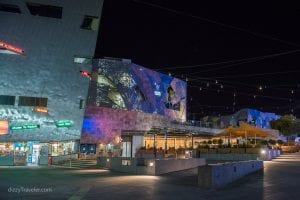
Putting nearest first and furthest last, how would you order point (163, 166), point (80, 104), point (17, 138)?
point (163, 166) → point (17, 138) → point (80, 104)

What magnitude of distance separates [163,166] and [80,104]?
70.8 ft

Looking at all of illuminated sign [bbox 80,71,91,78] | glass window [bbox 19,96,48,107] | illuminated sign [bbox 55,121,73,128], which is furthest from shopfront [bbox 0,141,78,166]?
illuminated sign [bbox 80,71,91,78]

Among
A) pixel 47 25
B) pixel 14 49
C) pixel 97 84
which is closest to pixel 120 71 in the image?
pixel 97 84

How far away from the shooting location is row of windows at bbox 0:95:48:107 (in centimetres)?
3522

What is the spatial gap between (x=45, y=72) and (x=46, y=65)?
0.75 metres

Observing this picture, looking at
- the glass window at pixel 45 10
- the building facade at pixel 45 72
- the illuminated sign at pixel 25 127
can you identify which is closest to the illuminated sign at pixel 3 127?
the building facade at pixel 45 72

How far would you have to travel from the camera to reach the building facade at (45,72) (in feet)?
116

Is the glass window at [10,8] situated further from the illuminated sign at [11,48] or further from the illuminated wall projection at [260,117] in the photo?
the illuminated wall projection at [260,117]

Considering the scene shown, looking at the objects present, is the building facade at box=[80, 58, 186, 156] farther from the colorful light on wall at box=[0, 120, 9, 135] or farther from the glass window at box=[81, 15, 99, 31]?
the colorful light on wall at box=[0, 120, 9, 135]

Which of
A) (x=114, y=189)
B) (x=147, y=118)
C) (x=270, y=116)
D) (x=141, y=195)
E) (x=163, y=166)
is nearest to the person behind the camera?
(x=141, y=195)

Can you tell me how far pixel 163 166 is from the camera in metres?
18.4

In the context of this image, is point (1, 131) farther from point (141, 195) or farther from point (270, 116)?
point (270, 116)

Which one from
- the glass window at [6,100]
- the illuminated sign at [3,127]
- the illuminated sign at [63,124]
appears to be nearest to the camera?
the illuminated sign at [3,127]

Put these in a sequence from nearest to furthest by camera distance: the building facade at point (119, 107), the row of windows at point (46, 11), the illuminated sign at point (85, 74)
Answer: the row of windows at point (46, 11), the illuminated sign at point (85, 74), the building facade at point (119, 107)
